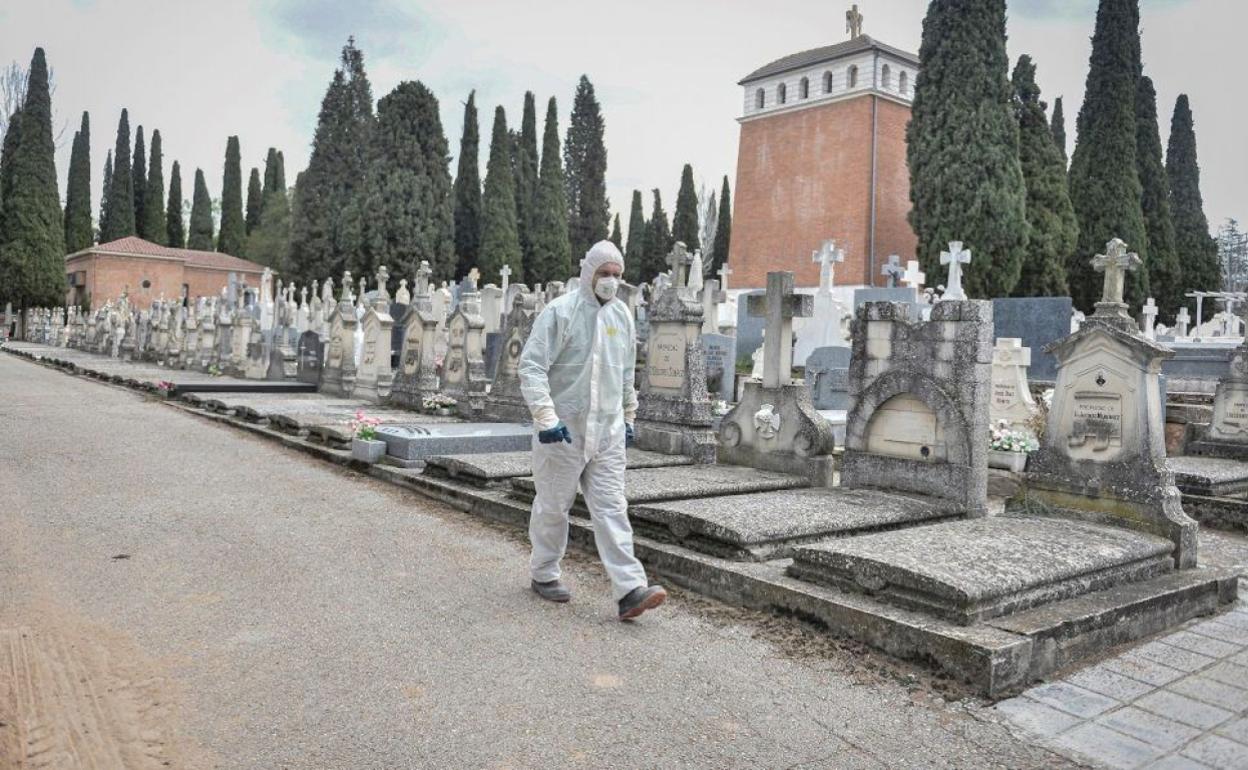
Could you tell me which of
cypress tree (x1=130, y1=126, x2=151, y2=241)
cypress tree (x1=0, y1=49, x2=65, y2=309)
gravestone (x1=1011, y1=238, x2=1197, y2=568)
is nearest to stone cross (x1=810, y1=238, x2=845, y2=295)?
gravestone (x1=1011, y1=238, x2=1197, y2=568)

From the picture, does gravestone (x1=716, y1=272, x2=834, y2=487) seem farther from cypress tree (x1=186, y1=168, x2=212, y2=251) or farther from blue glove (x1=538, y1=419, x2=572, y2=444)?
cypress tree (x1=186, y1=168, x2=212, y2=251)

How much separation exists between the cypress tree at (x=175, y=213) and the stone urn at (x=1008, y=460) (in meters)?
65.0

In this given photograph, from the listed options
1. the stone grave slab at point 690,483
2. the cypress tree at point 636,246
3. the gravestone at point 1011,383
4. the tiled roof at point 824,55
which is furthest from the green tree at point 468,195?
the stone grave slab at point 690,483

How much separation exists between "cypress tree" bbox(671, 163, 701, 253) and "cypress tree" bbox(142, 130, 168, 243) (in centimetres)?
3527

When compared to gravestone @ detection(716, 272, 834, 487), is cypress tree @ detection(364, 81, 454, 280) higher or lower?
higher

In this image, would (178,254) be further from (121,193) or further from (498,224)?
(498,224)

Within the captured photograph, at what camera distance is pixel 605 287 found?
4.48 metres

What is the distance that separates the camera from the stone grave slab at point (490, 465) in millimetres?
7160

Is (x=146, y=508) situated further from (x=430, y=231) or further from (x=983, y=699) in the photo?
(x=430, y=231)

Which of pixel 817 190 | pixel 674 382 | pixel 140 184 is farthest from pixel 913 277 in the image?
pixel 140 184

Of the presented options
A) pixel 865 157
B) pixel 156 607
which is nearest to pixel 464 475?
pixel 156 607

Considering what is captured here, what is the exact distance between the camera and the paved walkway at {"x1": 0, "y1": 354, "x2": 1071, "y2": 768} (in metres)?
2.96

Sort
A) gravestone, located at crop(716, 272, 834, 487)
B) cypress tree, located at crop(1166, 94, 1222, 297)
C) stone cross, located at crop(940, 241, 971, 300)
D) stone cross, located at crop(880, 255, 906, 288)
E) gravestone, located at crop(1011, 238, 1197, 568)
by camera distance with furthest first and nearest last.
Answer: cypress tree, located at crop(1166, 94, 1222, 297) → stone cross, located at crop(880, 255, 906, 288) → stone cross, located at crop(940, 241, 971, 300) → gravestone, located at crop(716, 272, 834, 487) → gravestone, located at crop(1011, 238, 1197, 568)

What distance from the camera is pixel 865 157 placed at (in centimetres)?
3516
